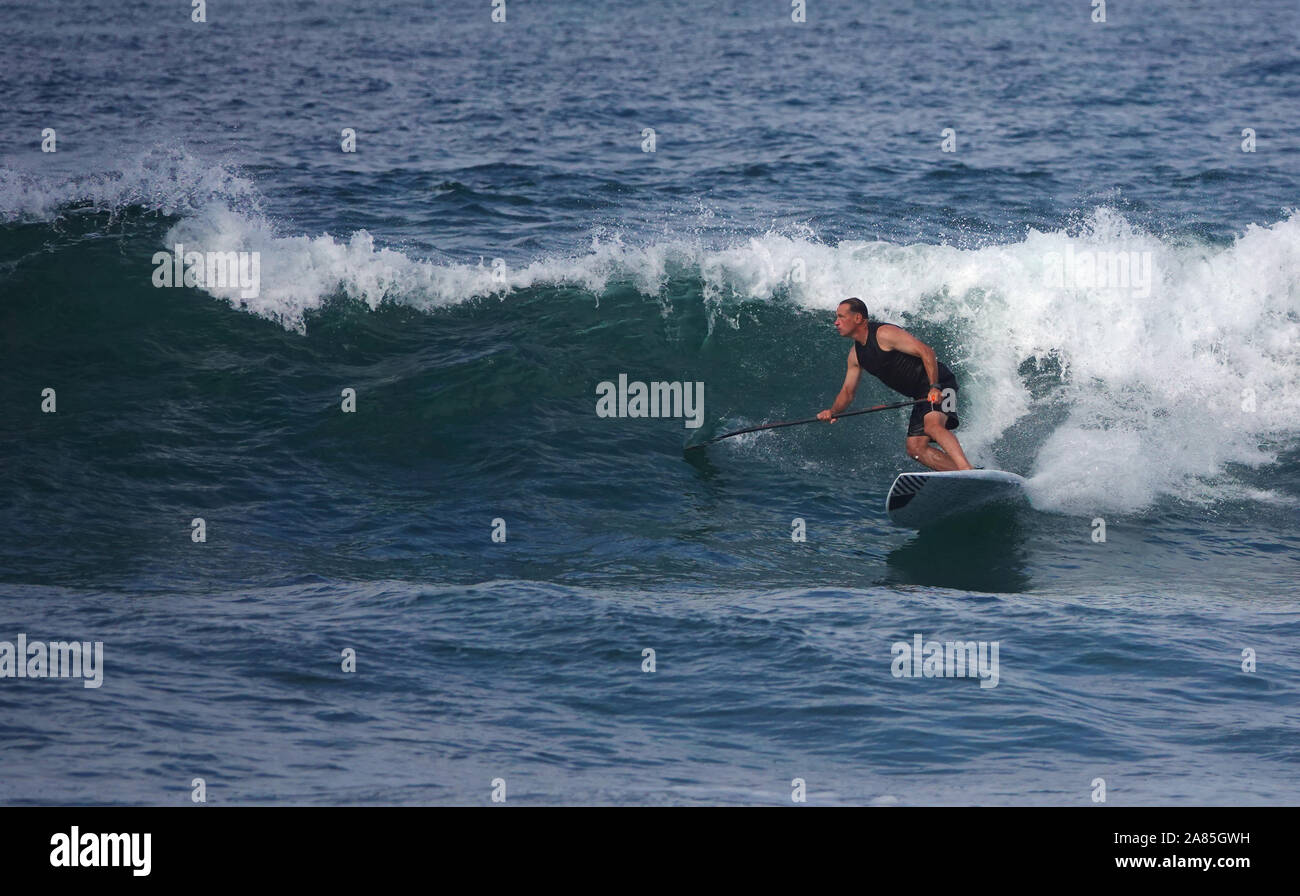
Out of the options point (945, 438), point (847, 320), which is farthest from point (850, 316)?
point (945, 438)

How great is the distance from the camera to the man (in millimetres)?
10031

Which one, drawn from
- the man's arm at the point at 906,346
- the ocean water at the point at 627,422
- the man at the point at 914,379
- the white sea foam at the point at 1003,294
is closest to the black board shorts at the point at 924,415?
the man at the point at 914,379

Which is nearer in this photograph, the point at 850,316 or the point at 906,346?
the point at 850,316

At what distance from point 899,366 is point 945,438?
25.2 inches

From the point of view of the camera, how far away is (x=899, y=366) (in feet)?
33.6

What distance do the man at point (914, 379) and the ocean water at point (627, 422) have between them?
24.2 inches

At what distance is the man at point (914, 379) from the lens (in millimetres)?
10031

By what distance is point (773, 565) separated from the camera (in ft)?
30.5

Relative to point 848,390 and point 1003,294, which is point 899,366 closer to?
point 848,390

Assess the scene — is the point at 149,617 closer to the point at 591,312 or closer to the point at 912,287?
the point at 591,312

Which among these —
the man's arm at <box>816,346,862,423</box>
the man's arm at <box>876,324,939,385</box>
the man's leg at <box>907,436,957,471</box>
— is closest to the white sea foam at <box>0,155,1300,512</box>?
the man's leg at <box>907,436,957,471</box>
